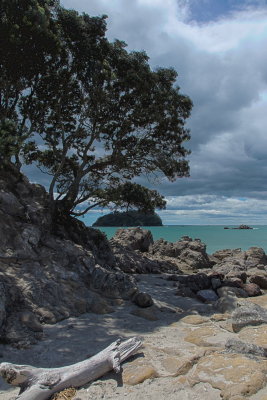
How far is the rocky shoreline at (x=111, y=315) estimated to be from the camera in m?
6.45

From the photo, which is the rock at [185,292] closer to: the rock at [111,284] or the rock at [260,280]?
the rock at [111,284]

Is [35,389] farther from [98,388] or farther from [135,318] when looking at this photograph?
[135,318]

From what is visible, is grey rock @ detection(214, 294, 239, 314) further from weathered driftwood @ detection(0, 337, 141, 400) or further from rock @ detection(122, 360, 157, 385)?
weathered driftwood @ detection(0, 337, 141, 400)

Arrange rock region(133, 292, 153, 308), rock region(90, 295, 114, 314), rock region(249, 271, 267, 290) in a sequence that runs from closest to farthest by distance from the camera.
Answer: rock region(90, 295, 114, 314) → rock region(133, 292, 153, 308) → rock region(249, 271, 267, 290)

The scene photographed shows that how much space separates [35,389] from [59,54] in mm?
16017

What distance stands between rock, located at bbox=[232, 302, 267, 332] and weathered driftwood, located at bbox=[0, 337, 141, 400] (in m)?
3.90

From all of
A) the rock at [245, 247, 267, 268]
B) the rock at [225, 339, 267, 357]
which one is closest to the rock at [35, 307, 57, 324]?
the rock at [225, 339, 267, 357]

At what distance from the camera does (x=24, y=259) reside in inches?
504

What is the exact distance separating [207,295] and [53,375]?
10802 mm

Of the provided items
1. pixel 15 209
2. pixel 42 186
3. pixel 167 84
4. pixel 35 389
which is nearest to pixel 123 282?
pixel 15 209

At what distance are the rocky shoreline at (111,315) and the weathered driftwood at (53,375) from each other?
25 centimetres

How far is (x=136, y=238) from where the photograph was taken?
36.0m

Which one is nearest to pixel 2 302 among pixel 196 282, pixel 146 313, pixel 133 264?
pixel 146 313

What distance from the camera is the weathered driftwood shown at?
20.5 feet
